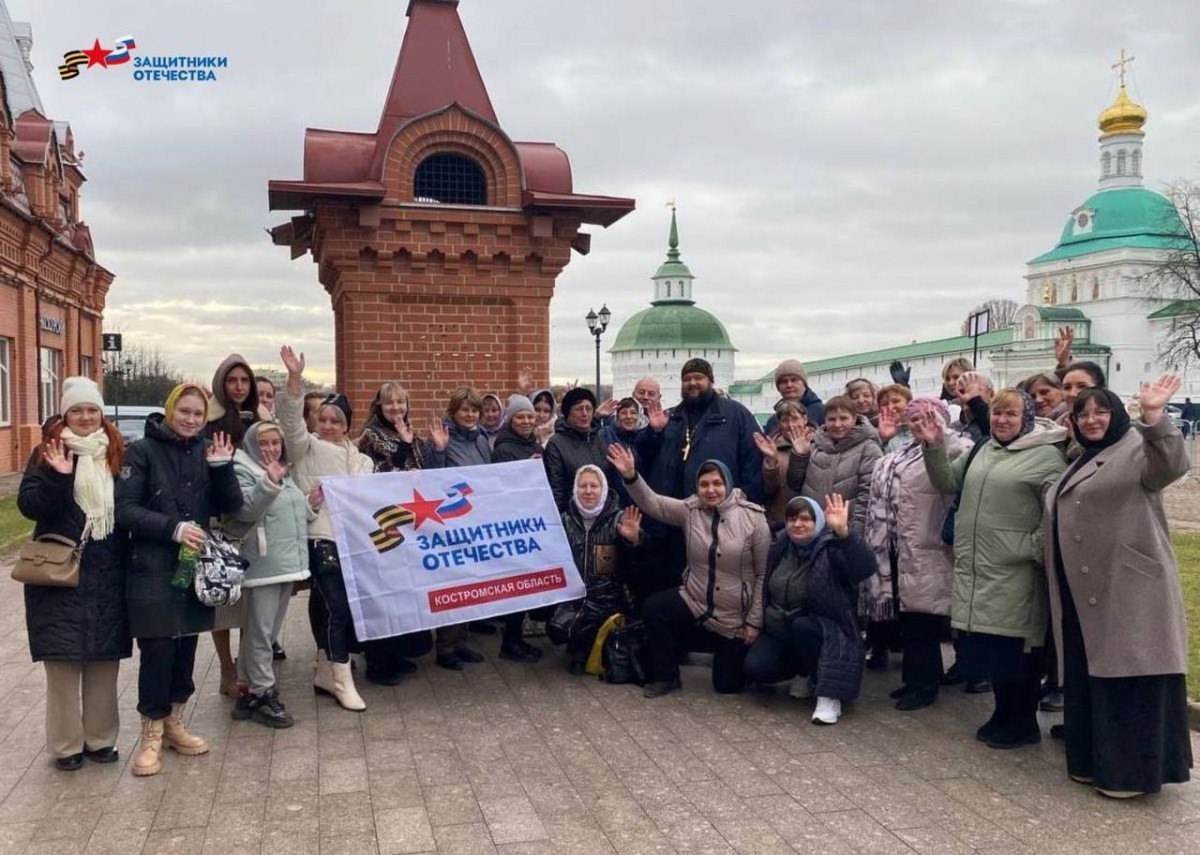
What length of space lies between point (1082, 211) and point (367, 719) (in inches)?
3771

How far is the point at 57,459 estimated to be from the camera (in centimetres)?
434

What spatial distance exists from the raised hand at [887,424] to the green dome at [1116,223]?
85.9 m

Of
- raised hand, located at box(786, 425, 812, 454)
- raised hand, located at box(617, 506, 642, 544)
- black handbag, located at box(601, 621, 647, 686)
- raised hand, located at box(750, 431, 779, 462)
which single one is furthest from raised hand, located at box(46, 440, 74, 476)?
raised hand, located at box(786, 425, 812, 454)

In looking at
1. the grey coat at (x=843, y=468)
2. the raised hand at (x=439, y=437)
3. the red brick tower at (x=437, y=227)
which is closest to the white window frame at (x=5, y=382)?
the red brick tower at (x=437, y=227)

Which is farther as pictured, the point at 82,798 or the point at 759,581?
the point at 759,581

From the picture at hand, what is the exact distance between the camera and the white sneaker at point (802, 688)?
5738 mm

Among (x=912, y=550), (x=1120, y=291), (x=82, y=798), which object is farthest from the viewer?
(x=1120, y=291)

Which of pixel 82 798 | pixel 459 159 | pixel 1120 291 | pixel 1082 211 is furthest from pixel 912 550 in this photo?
pixel 1082 211

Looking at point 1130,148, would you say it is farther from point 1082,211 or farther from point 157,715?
point 157,715

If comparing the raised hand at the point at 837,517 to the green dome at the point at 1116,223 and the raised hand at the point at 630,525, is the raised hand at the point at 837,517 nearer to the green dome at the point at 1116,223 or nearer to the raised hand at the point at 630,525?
the raised hand at the point at 630,525

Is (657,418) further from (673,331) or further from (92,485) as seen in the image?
(673,331)

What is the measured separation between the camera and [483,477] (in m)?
6.20

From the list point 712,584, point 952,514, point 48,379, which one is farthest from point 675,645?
point 48,379

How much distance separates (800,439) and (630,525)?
124 centimetres
